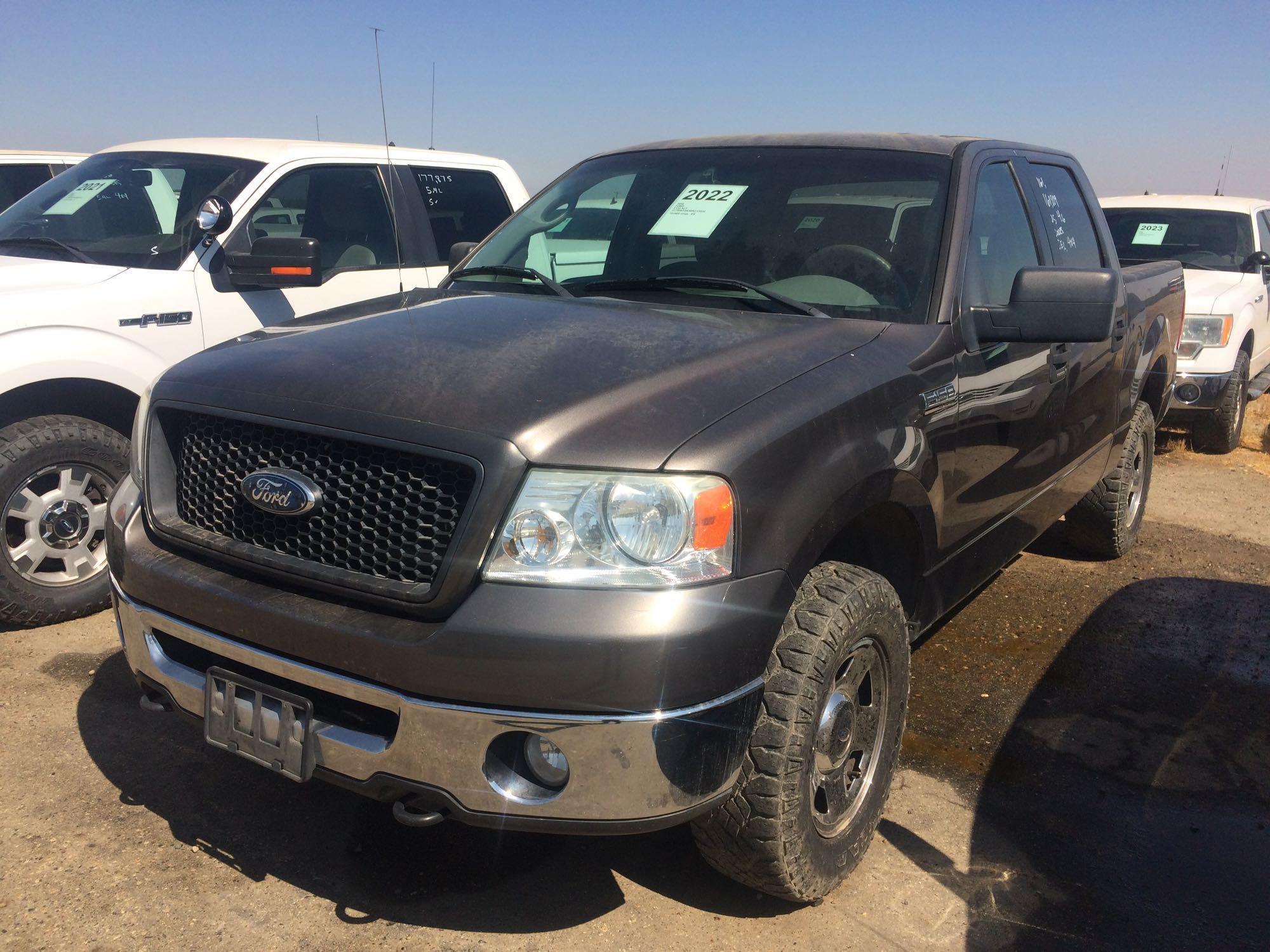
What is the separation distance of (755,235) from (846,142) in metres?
0.55

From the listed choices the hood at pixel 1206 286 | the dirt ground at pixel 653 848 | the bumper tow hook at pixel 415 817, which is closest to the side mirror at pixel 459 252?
the dirt ground at pixel 653 848

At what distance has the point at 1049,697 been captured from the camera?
3.97 m

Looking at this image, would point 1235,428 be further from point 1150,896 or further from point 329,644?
point 329,644

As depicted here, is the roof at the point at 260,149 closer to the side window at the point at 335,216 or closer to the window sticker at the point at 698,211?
the side window at the point at 335,216

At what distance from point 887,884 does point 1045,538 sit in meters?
3.61

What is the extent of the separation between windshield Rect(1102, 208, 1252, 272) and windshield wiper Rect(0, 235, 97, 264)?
294 inches

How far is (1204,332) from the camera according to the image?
7801 millimetres

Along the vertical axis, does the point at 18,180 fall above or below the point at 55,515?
above

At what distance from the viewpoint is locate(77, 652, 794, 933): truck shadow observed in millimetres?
2635

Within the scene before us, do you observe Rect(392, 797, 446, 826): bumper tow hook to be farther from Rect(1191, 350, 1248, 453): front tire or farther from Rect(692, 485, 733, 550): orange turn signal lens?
Rect(1191, 350, 1248, 453): front tire

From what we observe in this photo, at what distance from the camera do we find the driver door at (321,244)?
15.1 feet

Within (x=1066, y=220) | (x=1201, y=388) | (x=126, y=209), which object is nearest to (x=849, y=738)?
(x=1066, y=220)

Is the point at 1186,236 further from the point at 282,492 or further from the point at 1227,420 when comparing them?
the point at 282,492

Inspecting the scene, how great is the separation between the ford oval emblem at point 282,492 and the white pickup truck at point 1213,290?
272 inches
